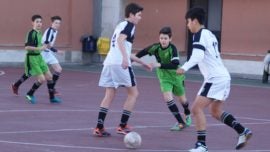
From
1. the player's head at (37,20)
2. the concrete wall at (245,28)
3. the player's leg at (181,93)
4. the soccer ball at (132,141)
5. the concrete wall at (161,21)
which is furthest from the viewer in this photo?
the concrete wall at (161,21)

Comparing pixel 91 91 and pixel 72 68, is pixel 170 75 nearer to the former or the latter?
pixel 91 91

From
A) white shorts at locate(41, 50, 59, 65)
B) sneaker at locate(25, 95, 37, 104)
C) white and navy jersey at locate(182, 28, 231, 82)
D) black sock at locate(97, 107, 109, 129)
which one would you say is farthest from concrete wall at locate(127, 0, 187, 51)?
white and navy jersey at locate(182, 28, 231, 82)

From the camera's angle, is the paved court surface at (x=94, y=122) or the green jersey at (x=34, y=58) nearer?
the paved court surface at (x=94, y=122)

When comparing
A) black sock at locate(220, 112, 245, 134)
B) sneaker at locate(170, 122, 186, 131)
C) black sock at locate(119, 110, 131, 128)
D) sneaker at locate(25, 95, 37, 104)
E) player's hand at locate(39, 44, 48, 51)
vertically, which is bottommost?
sneaker at locate(25, 95, 37, 104)

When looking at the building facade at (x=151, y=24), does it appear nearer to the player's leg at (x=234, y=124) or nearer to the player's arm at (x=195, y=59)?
the player's leg at (x=234, y=124)

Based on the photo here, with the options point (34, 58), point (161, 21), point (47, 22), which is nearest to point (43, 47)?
point (34, 58)

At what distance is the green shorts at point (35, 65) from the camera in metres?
17.2

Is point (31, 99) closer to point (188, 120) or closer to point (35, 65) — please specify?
point (35, 65)

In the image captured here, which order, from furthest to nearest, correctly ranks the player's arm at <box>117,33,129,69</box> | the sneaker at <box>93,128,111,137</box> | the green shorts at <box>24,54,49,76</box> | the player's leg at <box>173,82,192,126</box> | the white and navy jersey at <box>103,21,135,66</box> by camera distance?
the green shorts at <box>24,54,49,76</box> < the player's leg at <box>173,82,192,126</box> < the sneaker at <box>93,128,111,137</box> < the white and navy jersey at <box>103,21,135,66</box> < the player's arm at <box>117,33,129,69</box>

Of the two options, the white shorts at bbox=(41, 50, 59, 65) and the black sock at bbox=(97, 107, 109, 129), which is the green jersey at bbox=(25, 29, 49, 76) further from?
the black sock at bbox=(97, 107, 109, 129)

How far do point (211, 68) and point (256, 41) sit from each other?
1596 cm

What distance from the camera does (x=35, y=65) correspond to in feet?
56.3

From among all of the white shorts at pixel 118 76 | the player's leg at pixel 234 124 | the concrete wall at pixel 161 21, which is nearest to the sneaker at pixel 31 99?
the white shorts at pixel 118 76

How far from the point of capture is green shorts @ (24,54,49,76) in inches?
676
